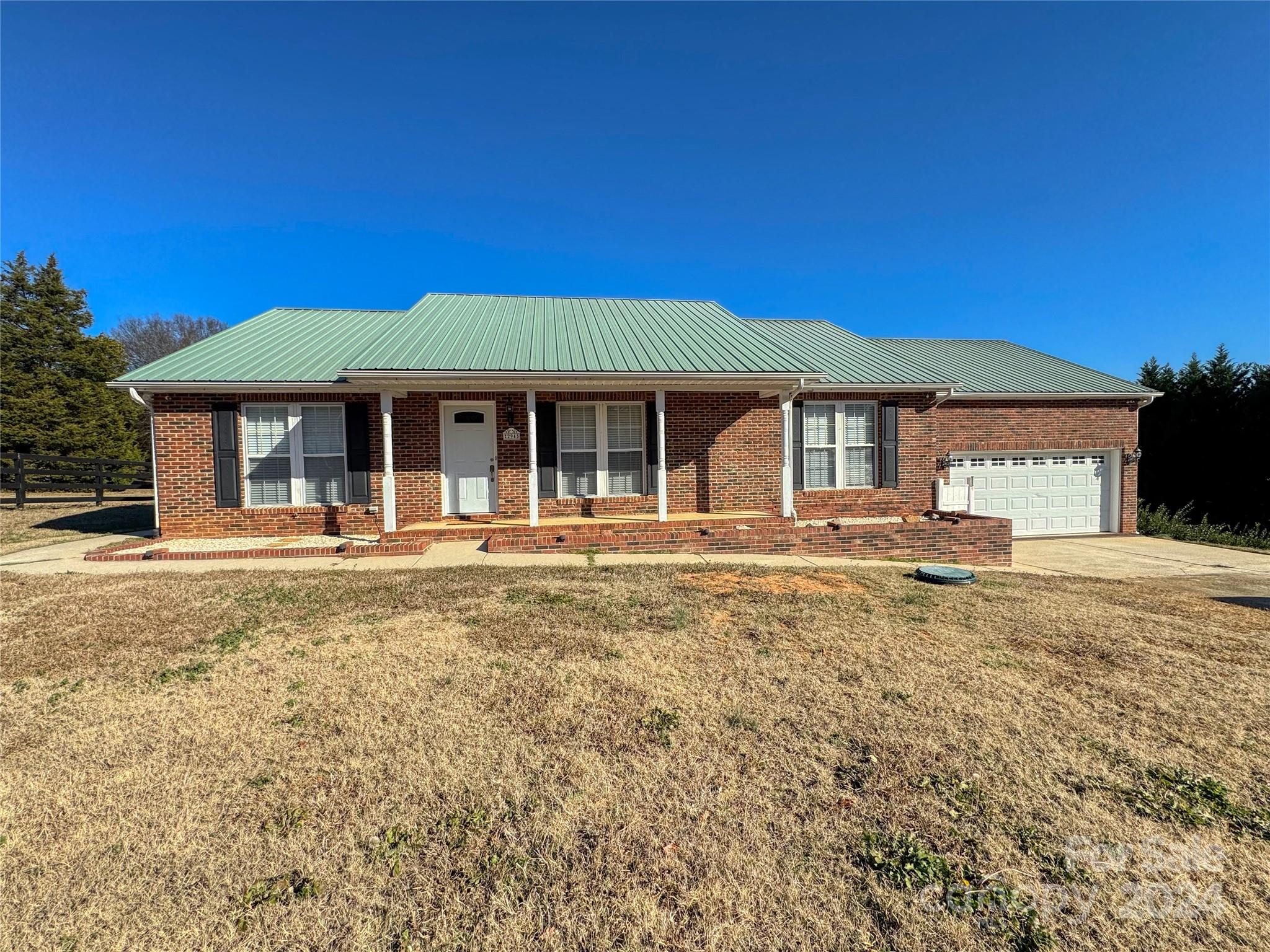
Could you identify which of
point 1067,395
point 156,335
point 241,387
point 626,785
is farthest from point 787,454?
point 156,335

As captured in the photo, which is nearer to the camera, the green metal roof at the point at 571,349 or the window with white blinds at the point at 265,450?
the green metal roof at the point at 571,349

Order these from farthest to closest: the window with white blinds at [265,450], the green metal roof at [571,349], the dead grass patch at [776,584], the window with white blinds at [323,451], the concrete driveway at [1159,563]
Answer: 1. the window with white blinds at [323,451]
2. the window with white blinds at [265,450]
3. the green metal roof at [571,349]
4. the concrete driveway at [1159,563]
5. the dead grass patch at [776,584]

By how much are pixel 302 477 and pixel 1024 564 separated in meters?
12.9

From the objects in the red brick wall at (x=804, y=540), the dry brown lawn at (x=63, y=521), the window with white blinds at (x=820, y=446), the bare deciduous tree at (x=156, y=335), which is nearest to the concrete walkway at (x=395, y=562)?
the red brick wall at (x=804, y=540)

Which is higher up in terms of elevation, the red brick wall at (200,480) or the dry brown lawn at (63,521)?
the red brick wall at (200,480)

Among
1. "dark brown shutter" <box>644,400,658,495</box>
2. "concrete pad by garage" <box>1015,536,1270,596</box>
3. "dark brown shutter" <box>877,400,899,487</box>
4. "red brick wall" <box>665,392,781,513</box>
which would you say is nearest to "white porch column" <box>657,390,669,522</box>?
"dark brown shutter" <box>644,400,658,495</box>

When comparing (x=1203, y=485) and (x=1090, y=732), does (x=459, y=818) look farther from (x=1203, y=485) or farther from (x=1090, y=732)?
(x=1203, y=485)

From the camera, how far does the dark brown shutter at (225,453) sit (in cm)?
954

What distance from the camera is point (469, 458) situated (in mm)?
10234

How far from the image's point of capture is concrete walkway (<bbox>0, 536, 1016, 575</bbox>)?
741 cm

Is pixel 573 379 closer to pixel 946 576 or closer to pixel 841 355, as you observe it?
pixel 946 576

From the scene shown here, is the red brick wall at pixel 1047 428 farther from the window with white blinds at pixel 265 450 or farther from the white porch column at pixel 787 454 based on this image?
the window with white blinds at pixel 265 450

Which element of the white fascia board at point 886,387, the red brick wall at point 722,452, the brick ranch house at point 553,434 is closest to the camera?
the brick ranch house at point 553,434

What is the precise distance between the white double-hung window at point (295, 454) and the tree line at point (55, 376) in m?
19.2
